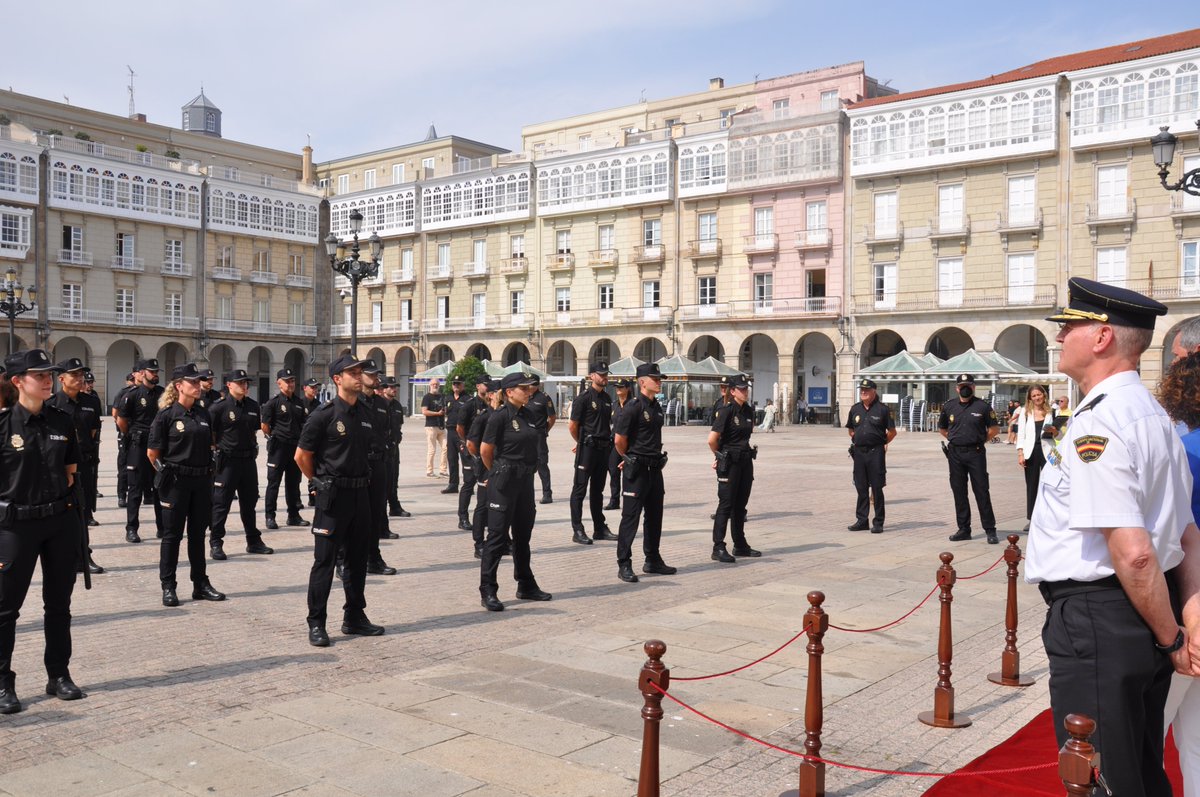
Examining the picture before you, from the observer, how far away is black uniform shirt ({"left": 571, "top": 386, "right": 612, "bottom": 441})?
12.4 meters

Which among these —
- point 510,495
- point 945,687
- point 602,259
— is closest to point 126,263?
point 602,259

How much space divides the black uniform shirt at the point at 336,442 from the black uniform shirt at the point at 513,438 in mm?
1288

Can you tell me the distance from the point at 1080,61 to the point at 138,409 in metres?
41.3

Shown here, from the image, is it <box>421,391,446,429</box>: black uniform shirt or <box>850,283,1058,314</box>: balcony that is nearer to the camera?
<box>421,391,446,429</box>: black uniform shirt

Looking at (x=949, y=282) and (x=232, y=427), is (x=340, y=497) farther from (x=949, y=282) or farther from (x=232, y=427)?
(x=949, y=282)

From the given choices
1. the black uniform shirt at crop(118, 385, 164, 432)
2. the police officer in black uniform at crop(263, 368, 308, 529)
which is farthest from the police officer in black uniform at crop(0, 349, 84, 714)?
the black uniform shirt at crop(118, 385, 164, 432)

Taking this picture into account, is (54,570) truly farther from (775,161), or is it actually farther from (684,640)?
(775,161)

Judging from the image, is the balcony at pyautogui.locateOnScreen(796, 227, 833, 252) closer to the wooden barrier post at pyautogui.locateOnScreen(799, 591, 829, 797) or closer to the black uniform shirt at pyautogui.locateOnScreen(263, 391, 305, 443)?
the black uniform shirt at pyautogui.locateOnScreen(263, 391, 305, 443)

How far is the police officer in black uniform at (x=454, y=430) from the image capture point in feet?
48.2

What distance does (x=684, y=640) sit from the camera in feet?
22.9

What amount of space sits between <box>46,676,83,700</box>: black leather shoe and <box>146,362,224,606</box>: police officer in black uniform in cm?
236

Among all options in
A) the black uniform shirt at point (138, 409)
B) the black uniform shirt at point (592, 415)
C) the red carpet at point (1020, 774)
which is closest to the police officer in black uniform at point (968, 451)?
the black uniform shirt at point (592, 415)

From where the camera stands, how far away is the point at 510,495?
8141mm

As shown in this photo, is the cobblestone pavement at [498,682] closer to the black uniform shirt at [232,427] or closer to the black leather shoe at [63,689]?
the black leather shoe at [63,689]
